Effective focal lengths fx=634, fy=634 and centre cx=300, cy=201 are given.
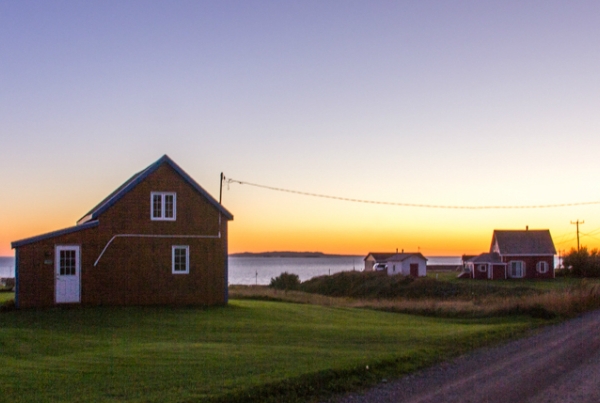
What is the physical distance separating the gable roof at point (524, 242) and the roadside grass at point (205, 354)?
42.3 meters

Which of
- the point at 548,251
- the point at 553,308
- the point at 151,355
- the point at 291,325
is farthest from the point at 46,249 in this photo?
the point at 548,251

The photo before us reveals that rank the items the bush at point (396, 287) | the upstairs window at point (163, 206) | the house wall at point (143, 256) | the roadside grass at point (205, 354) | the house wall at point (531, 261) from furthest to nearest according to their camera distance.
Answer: the house wall at point (531, 261)
the bush at point (396, 287)
the upstairs window at point (163, 206)
the house wall at point (143, 256)
the roadside grass at point (205, 354)

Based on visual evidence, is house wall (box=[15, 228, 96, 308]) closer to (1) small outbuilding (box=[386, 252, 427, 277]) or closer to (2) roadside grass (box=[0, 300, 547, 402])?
(2) roadside grass (box=[0, 300, 547, 402])

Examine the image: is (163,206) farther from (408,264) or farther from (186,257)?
(408,264)

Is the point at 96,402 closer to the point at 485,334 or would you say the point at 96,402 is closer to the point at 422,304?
the point at 485,334

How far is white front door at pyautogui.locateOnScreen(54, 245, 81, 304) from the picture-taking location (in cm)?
2694

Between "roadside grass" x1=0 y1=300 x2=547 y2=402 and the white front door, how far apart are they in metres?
1.97

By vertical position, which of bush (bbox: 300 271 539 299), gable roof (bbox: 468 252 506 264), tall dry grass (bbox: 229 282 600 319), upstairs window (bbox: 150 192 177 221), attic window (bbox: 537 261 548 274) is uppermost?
upstairs window (bbox: 150 192 177 221)

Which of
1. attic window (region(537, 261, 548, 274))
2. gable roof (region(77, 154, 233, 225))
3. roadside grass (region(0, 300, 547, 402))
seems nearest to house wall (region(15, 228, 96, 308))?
roadside grass (region(0, 300, 547, 402))

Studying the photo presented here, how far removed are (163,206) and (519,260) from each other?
1825 inches

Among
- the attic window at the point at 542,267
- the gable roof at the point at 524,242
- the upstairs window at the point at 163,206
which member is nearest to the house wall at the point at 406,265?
the gable roof at the point at 524,242

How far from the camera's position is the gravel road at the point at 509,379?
9.91 m

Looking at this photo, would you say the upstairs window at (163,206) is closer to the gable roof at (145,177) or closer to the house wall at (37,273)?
the gable roof at (145,177)

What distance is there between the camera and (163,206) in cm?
2911
